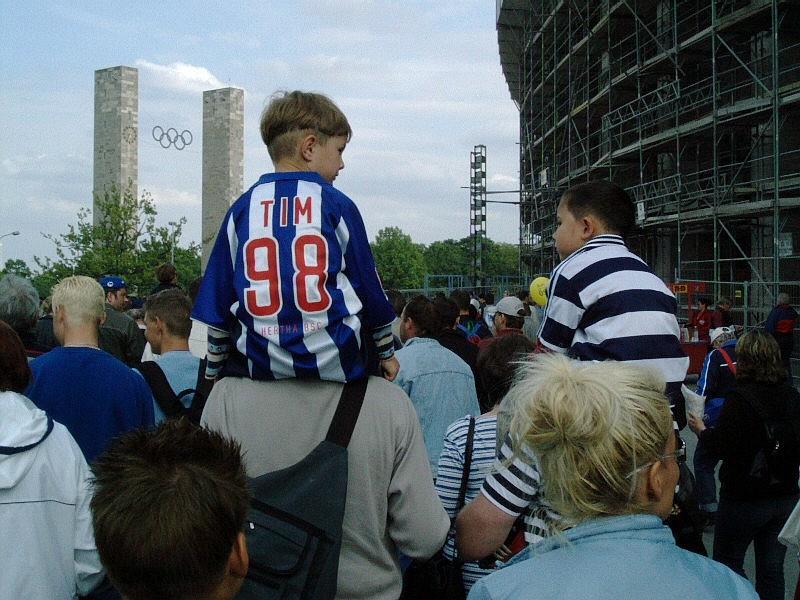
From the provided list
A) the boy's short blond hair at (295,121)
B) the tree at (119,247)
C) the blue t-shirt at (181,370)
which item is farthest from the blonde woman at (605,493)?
the tree at (119,247)

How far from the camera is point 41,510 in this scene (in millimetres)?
2557

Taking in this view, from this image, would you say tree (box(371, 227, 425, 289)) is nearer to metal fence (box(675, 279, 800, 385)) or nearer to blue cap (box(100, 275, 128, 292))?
metal fence (box(675, 279, 800, 385))

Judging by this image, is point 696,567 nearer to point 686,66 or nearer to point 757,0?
point 757,0

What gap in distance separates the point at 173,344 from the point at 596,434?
317cm

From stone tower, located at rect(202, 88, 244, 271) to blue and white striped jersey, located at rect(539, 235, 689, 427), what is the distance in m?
52.7

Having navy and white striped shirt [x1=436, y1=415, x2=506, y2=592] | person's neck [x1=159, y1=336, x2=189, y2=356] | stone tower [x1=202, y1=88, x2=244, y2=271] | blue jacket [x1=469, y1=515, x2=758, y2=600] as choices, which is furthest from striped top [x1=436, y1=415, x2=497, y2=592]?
stone tower [x1=202, y1=88, x2=244, y2=271]

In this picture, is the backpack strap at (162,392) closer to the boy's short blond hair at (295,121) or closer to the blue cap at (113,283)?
the boy's short blond hair at (295,121)

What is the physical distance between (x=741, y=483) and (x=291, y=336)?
3524 millimetres

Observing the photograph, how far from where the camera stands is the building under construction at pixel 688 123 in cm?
1853

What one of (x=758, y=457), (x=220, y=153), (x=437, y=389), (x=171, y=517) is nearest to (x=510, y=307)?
(x=437, y=389)

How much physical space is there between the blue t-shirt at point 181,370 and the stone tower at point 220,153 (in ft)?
167

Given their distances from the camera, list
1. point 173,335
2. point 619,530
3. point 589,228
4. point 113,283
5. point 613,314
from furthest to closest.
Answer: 1. point 113,283
2. point 173,335
3. point 589,228
4. point 613,314
5. point 619,530

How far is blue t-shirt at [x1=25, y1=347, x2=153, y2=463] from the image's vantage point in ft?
11.2

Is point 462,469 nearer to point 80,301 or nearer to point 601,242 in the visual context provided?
point 601,242
